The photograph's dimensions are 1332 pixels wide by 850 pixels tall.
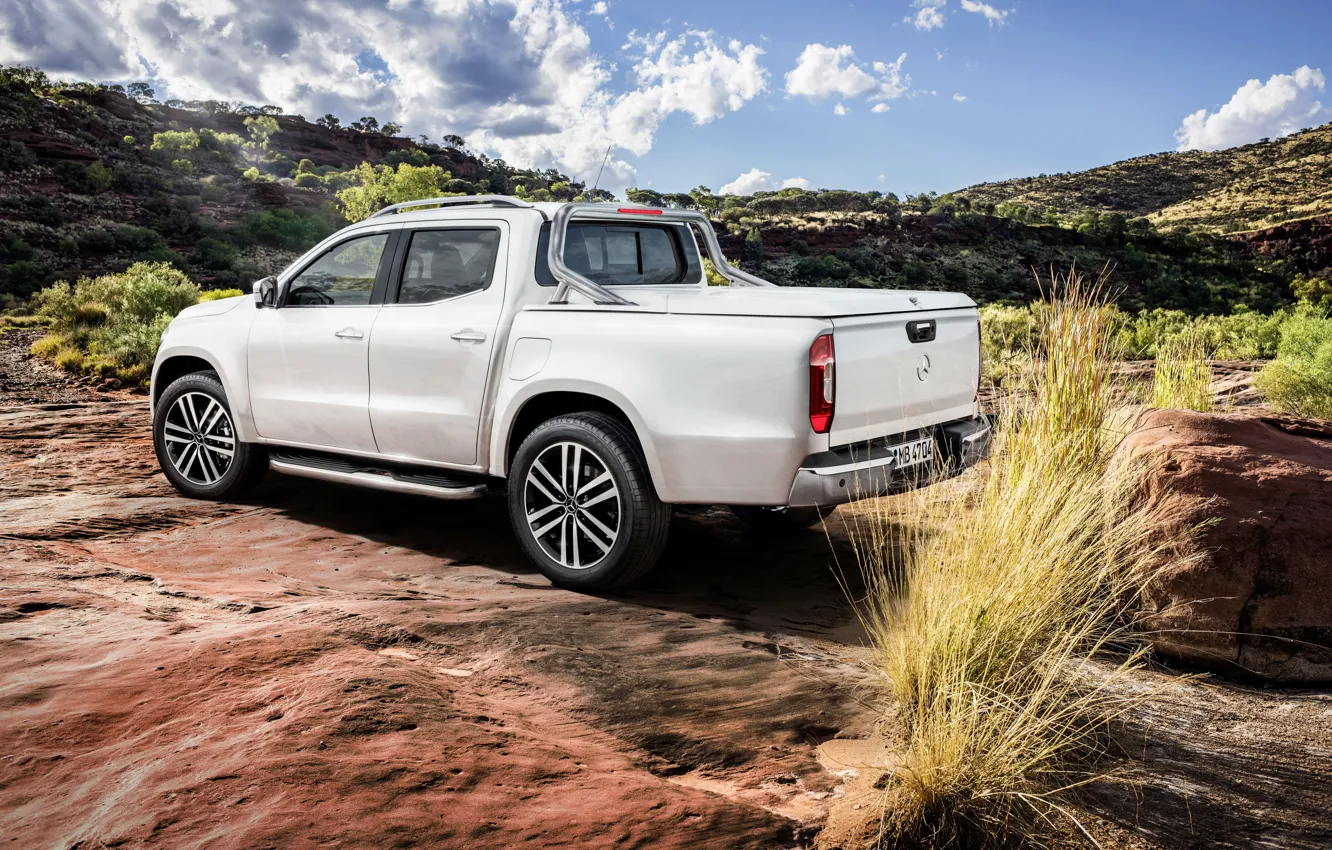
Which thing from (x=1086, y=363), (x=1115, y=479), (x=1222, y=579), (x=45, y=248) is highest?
(x=45, y=248)

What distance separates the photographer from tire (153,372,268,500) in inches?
271

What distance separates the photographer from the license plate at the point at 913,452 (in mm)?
4750

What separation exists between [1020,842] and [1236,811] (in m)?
0.86

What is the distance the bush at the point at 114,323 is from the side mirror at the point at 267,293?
8797 millimetres

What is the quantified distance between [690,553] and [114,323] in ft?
48.5

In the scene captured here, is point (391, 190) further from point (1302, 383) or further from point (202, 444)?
point (1302, 383)

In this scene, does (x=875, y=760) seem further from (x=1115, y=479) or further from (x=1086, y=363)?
(x=1086, y=363)

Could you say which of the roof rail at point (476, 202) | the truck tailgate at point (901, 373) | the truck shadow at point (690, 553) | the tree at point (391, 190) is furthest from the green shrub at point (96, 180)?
the truck tailgate at point (901, 373)

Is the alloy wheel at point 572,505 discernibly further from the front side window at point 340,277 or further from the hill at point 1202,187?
the hill at point 1202,187

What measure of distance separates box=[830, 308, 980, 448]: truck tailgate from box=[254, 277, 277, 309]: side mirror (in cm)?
393

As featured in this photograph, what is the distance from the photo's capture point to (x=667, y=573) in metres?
5.72

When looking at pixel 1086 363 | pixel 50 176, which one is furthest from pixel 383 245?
pixel 50 176

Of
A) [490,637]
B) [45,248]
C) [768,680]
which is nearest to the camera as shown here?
[768,680]

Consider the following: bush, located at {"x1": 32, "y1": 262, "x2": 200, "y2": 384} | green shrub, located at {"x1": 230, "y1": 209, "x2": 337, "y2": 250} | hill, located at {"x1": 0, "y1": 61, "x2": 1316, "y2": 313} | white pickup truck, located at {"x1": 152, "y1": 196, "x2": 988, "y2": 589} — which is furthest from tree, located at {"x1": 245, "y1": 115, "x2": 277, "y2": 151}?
white pickup truck, located at {"x1": 152, "y1": 196, "x2": 988, "y2": 589}
